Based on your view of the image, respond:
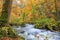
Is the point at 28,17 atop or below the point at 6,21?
below

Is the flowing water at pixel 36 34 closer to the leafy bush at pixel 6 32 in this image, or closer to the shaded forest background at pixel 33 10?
the leafy bush at pixel 6 32

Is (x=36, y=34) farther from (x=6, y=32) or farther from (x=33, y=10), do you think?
(x=33, y=10)

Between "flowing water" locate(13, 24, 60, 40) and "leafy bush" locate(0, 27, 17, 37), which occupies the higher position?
"leafy bush" locate(0, 27, 17, 37)

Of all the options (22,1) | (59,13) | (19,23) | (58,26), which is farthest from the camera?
(22,1)

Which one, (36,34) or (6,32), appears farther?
(36,34)

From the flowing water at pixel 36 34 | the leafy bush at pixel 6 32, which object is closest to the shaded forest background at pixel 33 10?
the flowing water at pixel 36 34

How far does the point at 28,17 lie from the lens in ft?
76.4

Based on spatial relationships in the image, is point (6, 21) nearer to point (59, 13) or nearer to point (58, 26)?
point (58, 26)

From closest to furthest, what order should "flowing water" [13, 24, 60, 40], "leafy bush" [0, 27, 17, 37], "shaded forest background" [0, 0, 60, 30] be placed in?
"leafy bush" [0, 27, 17, 37] < "flowing water" [13, 24, 60, 40] < "shaded forest background" [0, 0, 60, 30]

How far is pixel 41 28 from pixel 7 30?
6419mm

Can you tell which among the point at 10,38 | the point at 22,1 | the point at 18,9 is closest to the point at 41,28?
the point at 10,38

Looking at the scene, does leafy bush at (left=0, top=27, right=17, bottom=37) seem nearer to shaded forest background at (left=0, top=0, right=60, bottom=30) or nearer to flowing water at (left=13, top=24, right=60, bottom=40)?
flowing water at (left=13, top=24, right=60, bottom=40)

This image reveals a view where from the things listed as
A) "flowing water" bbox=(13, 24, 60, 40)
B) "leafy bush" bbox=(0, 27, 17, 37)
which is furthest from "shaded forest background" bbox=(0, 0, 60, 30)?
"leafy bush" bbox=(0, 27, 17, 37)

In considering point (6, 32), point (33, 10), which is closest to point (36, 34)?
point (6, 32)
